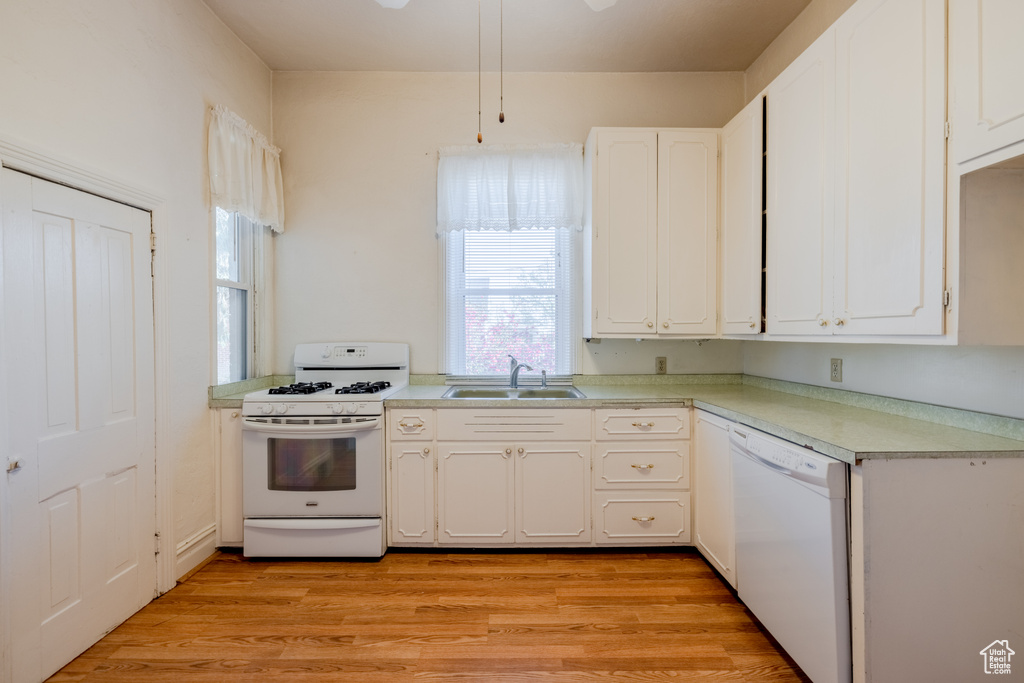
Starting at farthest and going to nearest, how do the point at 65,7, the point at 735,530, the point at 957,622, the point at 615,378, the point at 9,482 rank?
1. the point at 615,378
2. the point at 735,530
3. the point at 65,7
4. the point at 9,482
5. the point at 957,622

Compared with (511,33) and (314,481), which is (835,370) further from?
(314,481)

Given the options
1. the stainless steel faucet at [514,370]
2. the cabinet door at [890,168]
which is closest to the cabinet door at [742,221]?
the cabinet door at [890,168]

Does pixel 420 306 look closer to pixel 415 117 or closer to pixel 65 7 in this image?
→ pixel 415 117

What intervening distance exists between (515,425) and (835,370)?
1710mm

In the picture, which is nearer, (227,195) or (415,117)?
(227,195)

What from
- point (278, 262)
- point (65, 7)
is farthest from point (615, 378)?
point (65, 7)

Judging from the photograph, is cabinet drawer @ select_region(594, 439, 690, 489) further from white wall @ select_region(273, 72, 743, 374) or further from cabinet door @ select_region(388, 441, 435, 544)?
cabinet door @ select_region(388, 441, 435, 544)

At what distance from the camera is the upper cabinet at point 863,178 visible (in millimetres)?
1452

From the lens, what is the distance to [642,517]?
102 inches

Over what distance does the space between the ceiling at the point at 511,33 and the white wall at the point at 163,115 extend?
38cm

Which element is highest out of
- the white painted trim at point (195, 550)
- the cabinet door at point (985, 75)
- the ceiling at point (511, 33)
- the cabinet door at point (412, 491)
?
the ceiling at point (511, 33)

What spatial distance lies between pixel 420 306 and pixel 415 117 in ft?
4.38

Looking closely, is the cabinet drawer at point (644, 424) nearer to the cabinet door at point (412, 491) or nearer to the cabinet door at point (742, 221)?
the cabinet door at point (742, 221)

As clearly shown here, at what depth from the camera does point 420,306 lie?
3205mm
